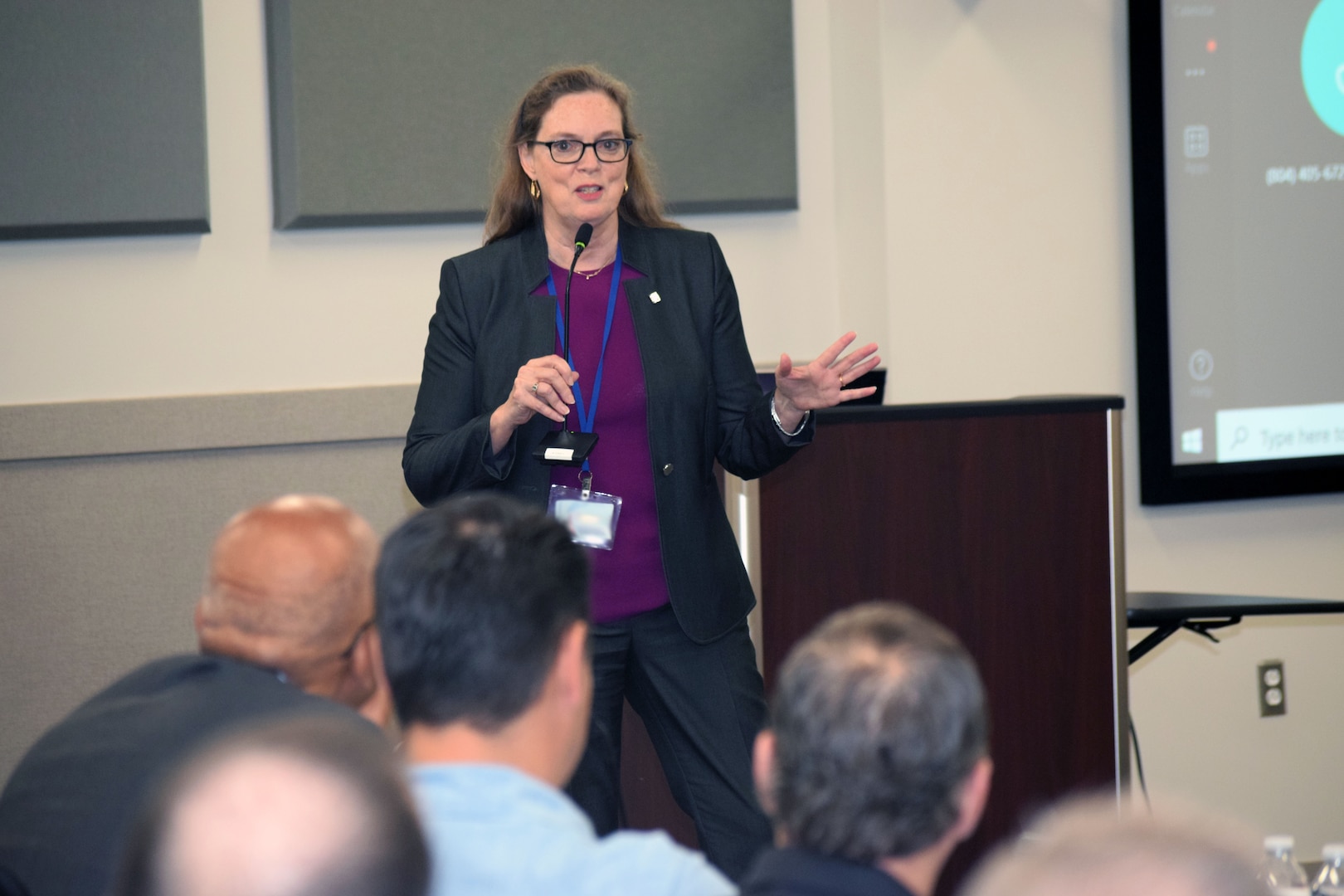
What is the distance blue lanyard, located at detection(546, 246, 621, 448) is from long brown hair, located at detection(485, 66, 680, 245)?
0.16m

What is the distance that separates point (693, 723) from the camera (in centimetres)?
215

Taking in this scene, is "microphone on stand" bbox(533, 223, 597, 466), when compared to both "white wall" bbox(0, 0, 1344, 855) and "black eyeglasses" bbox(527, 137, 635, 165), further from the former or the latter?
"white wall" bbox(0, 0, 1344, 855)

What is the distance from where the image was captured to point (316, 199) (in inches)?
128

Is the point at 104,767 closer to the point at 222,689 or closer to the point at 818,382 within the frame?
the point at 222,689

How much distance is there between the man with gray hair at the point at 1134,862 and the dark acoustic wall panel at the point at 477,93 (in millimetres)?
2723

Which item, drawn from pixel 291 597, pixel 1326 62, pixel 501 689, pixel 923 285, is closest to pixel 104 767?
pixel 291 597

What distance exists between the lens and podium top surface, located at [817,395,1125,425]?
7.68ft

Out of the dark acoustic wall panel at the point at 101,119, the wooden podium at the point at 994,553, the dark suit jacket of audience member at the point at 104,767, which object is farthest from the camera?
the dark acoustic wall panel at the point at 101,119

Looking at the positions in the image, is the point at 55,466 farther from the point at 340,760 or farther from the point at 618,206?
the point at 340,760

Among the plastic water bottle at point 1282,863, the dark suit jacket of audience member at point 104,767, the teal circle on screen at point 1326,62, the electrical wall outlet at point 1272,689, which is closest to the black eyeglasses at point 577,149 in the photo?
the dark suit jacket of audience member at point 104,767

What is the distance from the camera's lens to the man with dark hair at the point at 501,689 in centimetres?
101

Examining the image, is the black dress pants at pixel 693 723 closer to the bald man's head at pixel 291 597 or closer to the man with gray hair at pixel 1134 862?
the bald man's head at pixel 291 597

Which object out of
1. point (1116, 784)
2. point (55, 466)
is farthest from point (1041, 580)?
point (55, 466)

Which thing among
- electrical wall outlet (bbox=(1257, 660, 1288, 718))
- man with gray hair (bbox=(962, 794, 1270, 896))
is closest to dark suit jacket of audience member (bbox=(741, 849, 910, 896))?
man with gray hair (bbox=(962, 794, 1270, 896))
